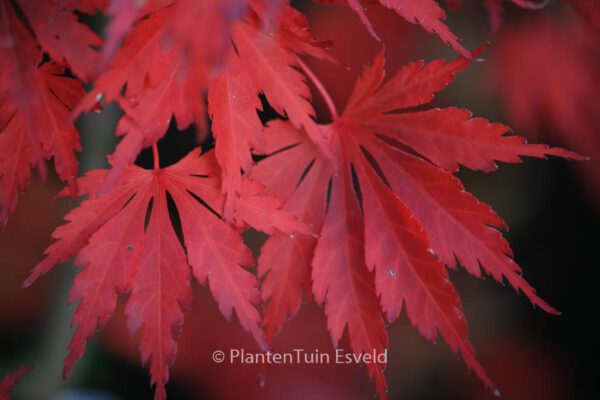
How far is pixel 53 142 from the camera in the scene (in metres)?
0.46

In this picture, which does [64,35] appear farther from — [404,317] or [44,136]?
[404,317]

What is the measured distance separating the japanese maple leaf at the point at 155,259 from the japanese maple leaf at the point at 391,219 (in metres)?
0.07

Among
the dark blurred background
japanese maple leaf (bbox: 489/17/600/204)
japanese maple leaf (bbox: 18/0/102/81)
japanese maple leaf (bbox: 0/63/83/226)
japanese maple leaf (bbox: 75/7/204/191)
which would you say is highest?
japanese maple leaf (bbox: 18/0/102/81)

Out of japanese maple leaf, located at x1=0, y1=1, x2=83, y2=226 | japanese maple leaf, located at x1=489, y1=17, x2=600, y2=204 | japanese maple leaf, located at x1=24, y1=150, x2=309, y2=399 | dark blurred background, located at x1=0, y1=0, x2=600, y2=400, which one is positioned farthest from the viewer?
dark blurred background, located at x1=0, y1=0, x2=600, y2=400

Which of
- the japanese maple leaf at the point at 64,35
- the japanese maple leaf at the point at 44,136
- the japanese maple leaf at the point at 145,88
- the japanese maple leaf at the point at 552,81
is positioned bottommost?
the japanese maple leaf at the point at 552,81

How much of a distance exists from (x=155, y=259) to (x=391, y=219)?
0.27 meters

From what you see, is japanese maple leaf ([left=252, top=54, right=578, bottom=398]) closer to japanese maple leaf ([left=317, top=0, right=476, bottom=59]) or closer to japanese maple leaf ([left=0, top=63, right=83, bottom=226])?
japanese maple leaf ([left=317, top=0, right=476, bottom=59])

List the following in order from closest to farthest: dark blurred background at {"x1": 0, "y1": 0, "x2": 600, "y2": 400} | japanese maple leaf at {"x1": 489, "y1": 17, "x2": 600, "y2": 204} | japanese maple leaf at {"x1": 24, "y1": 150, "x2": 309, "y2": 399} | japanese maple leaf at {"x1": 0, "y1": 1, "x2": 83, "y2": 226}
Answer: japanese maple leaf at {"x1": 0, "y1": 1, "x2": 83, "y2": 226}
japanese maple leaf at {"x1": 24, "y1": 150, "x2": 309, "y2": 399}
japanese maple leaf at {"x1": 489, "y1": 17, "x2": 600, "y2": 204}
dark blurred background at {"x1": 0, "y1": 0, "x2": 600, "y2": 400}

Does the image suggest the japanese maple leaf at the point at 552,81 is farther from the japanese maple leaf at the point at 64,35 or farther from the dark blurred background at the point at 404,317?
the japanese maple leaf at the point at 64,35

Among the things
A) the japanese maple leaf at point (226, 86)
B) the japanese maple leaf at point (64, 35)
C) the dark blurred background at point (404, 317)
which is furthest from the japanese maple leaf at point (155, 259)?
the dark blurred background at point (404, 317)

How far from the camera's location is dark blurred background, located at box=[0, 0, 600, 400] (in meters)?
1.08

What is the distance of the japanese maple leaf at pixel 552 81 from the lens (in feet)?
3.12

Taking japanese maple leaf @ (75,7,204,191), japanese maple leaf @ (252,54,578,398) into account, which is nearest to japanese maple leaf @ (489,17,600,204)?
japanese maple leaf @ (252,54,578,398)

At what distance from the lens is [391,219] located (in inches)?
22.0
